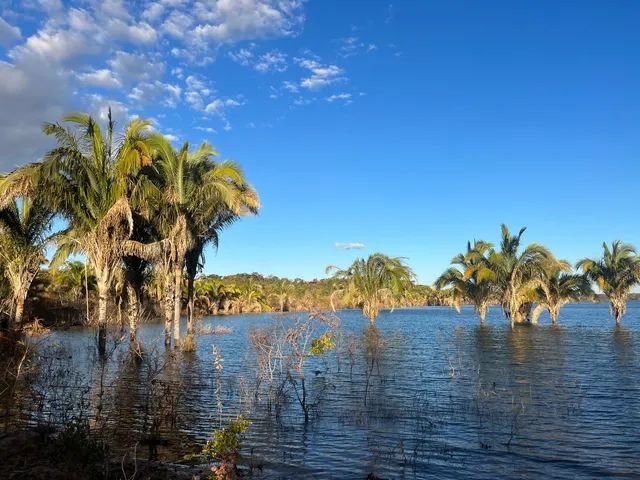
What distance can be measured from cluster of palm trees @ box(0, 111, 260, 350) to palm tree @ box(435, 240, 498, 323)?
3390cm

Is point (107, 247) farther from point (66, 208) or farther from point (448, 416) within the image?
point (448, 416)

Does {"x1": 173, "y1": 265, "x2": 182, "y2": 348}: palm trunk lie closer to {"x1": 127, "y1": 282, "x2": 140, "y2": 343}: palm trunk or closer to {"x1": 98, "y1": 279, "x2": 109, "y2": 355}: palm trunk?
{"x1": 127, "y1": 282, "x2": 140, "y2": 343}: palm trunk

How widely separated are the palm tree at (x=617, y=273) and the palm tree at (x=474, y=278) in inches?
443

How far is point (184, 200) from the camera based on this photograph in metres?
26.0

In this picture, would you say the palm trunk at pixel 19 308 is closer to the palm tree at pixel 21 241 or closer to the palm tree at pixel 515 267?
the palm tree at pixel 21 241

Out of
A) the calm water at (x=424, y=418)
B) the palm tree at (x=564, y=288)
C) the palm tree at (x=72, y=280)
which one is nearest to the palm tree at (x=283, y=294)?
the palm tree at (x=72, y=280)

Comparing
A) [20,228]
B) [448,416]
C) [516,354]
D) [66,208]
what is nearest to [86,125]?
[66,208]

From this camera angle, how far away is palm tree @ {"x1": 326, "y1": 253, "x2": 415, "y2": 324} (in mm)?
55188

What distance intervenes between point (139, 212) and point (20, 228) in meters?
6.27

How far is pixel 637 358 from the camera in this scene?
25.5m

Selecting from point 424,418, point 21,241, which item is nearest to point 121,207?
point 21,241

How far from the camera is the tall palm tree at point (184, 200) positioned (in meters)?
25.5

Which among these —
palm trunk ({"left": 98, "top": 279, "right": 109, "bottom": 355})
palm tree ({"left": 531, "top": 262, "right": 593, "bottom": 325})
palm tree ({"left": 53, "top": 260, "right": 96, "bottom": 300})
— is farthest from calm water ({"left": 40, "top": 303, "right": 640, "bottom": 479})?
palm tree ({"left": 53, "top": 260, "right": 96, "bottom": 300})

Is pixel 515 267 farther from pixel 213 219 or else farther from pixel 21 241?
pixel 21 241
